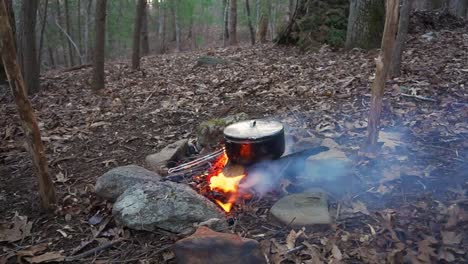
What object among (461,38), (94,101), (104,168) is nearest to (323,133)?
(104,168)

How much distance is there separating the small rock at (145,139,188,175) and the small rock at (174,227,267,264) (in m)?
1.76

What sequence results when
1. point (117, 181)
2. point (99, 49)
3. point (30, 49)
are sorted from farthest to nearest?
point (30, 49)
point (99, 49)
point (117, 181)

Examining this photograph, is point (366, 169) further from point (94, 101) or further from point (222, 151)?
point (94, 101)

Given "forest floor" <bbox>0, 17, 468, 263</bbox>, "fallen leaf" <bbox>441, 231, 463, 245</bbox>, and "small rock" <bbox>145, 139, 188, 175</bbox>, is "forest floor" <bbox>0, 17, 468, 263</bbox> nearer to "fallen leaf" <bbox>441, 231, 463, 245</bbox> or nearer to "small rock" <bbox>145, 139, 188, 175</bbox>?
"fallen leaf" <bbox>441, 231, 463, 245</bbox>

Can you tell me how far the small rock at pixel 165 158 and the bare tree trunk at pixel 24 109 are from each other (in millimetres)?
1169

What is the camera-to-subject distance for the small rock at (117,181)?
3.79 m

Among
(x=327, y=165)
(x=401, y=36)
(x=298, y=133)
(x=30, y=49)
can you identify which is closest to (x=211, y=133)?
(x=298, y=133)

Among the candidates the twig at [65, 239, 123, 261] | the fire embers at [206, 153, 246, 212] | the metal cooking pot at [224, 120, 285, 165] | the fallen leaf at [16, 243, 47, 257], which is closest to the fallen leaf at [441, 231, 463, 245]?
the metal cooking pot at [224, 120, 285, 165]

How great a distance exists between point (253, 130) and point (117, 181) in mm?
1423

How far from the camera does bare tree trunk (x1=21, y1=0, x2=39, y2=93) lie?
900cm

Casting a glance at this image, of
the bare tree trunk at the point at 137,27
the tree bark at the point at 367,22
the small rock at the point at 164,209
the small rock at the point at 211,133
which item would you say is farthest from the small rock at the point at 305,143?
the bare tree trunk at the point at 137,27

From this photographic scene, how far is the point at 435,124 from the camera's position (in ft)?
15.6

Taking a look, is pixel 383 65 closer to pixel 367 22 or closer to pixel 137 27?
pixel 367 22

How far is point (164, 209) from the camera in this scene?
3.22 meters
